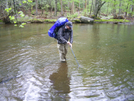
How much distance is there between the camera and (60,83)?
3455 mm

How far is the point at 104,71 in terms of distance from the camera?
4152 mm

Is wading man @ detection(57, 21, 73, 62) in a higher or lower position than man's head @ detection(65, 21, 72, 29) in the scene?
lower

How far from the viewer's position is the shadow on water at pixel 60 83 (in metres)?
2.92

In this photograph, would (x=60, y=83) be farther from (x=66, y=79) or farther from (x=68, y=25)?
(x=68, y=25)

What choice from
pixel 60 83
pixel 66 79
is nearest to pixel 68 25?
pixel 66 79

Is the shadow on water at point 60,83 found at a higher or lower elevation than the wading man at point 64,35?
lower

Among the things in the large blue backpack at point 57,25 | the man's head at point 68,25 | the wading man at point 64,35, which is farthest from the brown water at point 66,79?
the man's head at point 68,25

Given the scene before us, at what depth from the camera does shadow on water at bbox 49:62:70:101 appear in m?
2.92

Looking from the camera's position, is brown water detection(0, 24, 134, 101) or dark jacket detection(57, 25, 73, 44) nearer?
brown water detection(0, 24, 134, 101)

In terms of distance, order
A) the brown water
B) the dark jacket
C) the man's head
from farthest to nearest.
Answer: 1. the dark jacket
2. the man's head
3. the brown water

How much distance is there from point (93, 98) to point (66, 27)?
2.60 m

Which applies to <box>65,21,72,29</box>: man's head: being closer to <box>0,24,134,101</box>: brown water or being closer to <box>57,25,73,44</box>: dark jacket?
<box>57,25,73,44</box>: dark jacket

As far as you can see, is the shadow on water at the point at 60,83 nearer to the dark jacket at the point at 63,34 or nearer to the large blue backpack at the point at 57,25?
the dark jacket at the point at 63,34

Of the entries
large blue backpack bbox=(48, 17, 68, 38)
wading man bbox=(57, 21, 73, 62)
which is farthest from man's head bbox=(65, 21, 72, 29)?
large blue backpack bbox=(48, 17, 68, 38)
